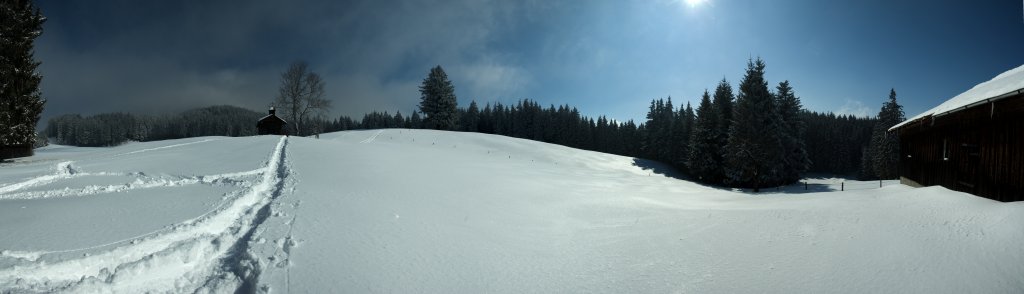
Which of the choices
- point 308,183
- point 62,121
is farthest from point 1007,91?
point 62,121

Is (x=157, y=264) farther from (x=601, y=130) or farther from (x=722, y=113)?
(x=601, y=130)

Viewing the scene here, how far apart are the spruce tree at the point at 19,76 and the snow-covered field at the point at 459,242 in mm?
10536

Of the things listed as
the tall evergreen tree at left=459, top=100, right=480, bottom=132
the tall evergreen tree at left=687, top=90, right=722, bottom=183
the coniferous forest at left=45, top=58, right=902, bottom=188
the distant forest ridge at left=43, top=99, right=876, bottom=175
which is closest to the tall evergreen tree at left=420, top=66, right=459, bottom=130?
the coniferous forest at left=45, top=58, right=902, bottom=188

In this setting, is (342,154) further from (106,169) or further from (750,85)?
(750,85)

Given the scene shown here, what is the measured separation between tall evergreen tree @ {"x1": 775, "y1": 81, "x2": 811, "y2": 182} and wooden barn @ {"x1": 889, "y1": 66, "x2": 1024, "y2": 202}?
20674 millimetres

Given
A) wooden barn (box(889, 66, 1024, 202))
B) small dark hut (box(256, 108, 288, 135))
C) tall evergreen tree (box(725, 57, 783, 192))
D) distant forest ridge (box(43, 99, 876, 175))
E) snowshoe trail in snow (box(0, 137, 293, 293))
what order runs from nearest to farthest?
snowshoe trail in snow (box(0, 137, 293, 293))
wooden barn (box(889, 66, 1024, 202))
tall evergreen tree (box(725, 57, 783, 192))
small dark hut (box(256, 108, 288, 135))
distant forest ridge (box(43, 99, 876, 175))

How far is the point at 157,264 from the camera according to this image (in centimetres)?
462

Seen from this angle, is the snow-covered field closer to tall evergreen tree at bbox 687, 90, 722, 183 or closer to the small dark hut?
tall evergreen tree at bbox 687, 90, 722, 183

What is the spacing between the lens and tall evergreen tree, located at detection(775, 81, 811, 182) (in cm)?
3406

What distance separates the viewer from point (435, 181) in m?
13.4

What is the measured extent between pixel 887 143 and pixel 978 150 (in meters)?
39.5

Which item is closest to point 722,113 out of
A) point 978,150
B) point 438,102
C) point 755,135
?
point 755,135

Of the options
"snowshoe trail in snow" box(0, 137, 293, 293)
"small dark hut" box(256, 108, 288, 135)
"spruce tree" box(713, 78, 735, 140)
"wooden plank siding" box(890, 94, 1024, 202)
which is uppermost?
"spruce tree" box(713, 78, 735, 140)

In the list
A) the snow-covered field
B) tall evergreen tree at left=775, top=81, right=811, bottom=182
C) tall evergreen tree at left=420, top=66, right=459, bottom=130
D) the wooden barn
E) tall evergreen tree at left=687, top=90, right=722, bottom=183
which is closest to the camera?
the snow-covered field
